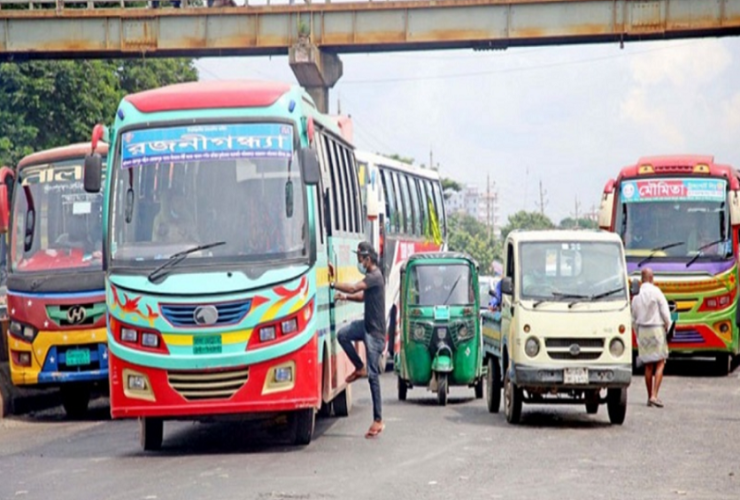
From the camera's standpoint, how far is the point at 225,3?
5028 centimetres

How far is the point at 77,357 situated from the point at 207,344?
19.4ft

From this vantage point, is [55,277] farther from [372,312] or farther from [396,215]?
[396,215]

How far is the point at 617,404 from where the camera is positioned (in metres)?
18.3

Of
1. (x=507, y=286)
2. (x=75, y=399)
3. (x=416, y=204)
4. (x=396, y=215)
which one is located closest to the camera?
(x=507, y=286)

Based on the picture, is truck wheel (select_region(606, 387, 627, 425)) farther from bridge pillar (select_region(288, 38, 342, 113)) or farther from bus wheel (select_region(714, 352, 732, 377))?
bridge pillar (select_region(288, 38, 342, 113))

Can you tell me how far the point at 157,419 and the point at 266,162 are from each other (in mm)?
2779

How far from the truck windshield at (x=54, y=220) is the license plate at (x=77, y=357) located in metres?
1.12

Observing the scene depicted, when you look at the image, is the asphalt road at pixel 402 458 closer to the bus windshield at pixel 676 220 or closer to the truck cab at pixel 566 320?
the truck cab at pixel 566 320

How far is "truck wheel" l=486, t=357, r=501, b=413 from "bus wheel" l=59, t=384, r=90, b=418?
5432mm

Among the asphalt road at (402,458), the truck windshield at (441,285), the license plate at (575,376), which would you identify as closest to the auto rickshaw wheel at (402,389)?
the truck windshield at (441,285)

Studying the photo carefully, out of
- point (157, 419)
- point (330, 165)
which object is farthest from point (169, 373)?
point (330, 165)

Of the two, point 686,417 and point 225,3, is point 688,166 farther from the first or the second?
point 225,3

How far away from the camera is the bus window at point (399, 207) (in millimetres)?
32853

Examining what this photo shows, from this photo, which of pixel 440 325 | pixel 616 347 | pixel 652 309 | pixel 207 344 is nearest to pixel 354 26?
pixel 440 325
